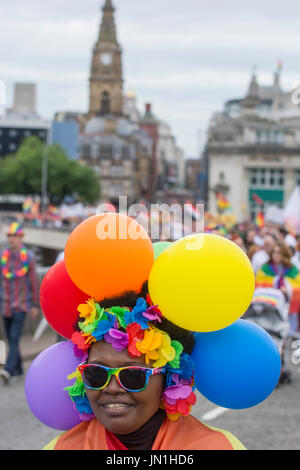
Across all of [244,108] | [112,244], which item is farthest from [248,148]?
[112,244]

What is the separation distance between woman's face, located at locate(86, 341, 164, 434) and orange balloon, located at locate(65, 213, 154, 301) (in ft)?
0.72

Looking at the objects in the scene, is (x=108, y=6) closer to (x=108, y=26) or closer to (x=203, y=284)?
(x=108, y=26)

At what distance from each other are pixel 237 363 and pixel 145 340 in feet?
1.21

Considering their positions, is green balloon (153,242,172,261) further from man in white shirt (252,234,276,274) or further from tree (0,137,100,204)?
tree (0,137,100,204)

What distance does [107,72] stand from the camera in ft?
392

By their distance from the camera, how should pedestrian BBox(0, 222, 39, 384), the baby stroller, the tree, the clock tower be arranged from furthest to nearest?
the clock tower < the tree < pedestrian BBox(0, 222, 39, 384) < the baby stroller

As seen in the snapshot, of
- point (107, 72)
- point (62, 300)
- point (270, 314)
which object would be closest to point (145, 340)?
point (62, 300)

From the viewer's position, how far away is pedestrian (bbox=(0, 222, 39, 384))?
7.92 m

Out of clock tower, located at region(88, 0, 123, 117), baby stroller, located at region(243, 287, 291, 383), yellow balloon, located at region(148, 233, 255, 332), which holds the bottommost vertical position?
baby stroller, located at region(243, 287, 291, 383)

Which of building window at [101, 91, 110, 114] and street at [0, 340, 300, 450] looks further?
building window at [101, 91, 110, 114]

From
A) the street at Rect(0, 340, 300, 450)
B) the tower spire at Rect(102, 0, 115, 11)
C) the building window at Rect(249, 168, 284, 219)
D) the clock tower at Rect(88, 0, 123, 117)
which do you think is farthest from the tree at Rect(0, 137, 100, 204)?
the street at Rect(0, 340, 300, 450)
